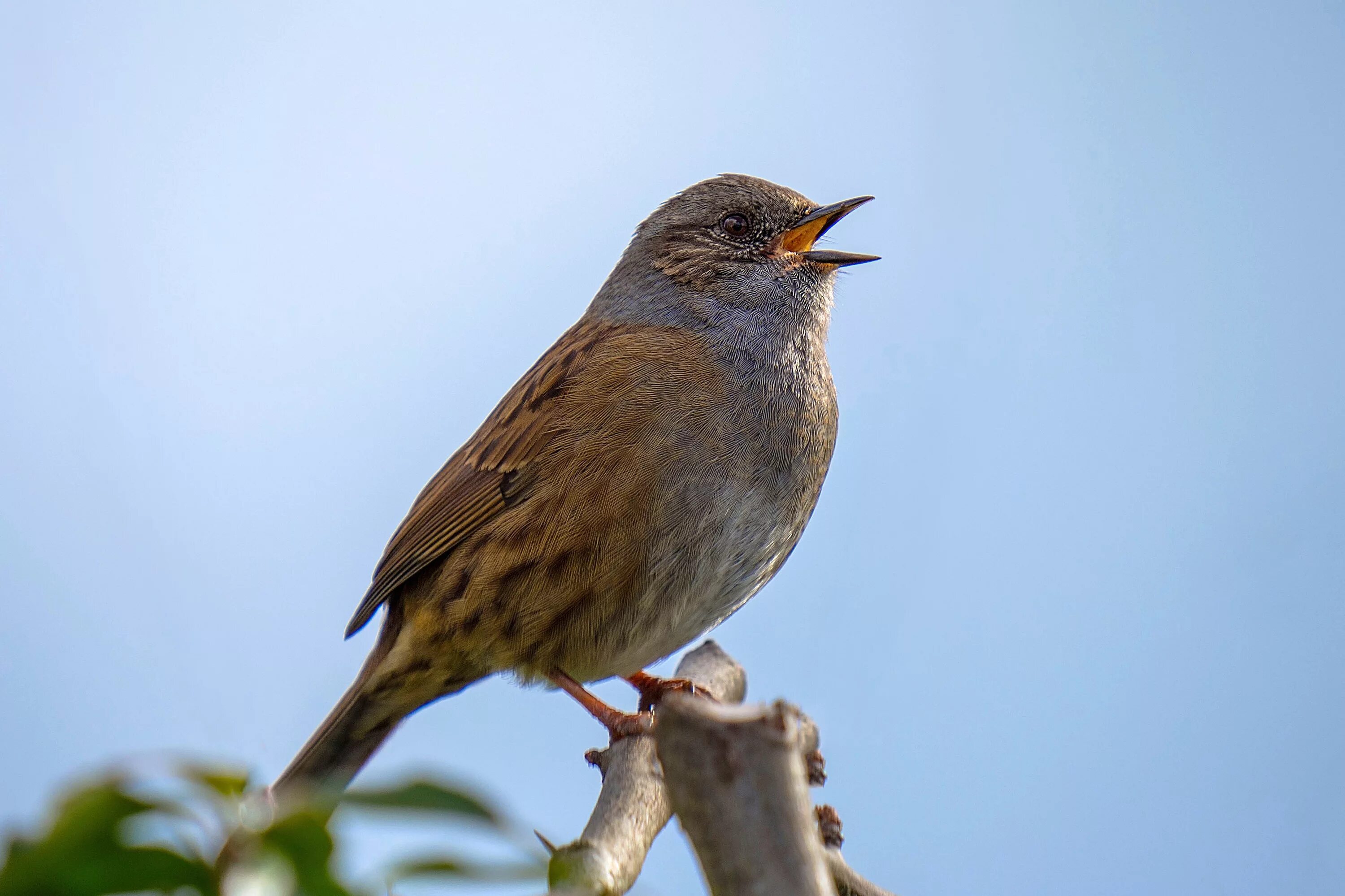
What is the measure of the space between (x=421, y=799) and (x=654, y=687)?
443cm

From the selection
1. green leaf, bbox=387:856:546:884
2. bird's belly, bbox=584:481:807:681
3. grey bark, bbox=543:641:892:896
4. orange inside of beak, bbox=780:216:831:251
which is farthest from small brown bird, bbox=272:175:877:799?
green leaf, bbox=387:856:546:884

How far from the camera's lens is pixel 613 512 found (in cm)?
440

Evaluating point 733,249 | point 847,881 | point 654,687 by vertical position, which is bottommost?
point 847,881

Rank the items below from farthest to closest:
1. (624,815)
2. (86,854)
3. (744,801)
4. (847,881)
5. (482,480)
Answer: (482,480) < (624,815) < (847,881) < (744,801) < (86,854)

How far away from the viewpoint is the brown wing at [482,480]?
4.78m

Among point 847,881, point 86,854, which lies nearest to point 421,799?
point 86,854

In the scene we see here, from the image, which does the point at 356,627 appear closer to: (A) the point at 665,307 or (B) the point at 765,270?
(A) the point at 665,307

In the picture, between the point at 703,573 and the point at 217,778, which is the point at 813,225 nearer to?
the point at 703,573

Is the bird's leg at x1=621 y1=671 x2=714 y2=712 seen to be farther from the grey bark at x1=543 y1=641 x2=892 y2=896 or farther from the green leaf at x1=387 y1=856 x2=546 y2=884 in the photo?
the green leaf at x1=387 y1=856 x2=546 y2=884

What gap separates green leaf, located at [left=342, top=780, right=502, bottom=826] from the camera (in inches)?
36.1

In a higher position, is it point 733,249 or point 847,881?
point 733,249

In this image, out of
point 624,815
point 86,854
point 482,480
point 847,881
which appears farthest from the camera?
point 482,480

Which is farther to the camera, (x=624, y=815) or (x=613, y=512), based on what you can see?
(x=613, y=512)

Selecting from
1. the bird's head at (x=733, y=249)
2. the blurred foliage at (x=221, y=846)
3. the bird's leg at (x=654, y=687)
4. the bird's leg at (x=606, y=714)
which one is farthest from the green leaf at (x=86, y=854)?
the bird's head at (x=733, y=249)
